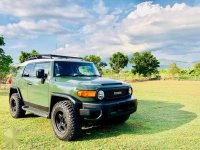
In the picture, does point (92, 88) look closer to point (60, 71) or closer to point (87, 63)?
point (60, 71)

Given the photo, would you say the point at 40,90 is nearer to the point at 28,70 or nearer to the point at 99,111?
the point at 28,70

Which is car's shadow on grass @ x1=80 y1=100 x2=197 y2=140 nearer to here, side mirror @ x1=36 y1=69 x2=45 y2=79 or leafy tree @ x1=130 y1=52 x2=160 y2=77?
side mirror @ x1=36 y1=69 x2=45 y2=79

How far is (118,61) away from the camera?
179 ft

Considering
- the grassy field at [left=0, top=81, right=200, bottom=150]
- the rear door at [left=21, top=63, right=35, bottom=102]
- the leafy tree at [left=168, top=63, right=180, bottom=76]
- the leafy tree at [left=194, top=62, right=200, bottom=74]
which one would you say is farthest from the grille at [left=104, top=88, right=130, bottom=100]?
the leafy tree at [left=194, top=62, right=200, bottom=74]

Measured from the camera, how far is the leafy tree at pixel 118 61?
54.7 meters

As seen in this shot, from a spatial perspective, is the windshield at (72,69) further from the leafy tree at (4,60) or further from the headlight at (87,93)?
the leafy tree at (4,60)

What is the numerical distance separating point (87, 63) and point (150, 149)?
3.44 meters

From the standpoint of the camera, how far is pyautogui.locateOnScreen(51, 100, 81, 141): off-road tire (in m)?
5.41

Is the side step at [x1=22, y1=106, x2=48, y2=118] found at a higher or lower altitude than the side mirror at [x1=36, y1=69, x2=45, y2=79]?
lower

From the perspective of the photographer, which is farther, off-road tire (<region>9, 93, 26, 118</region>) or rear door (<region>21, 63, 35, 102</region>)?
off-road tire (<region>9, 93, 26, 118</region>)

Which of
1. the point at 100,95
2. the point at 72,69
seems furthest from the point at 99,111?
the point at 72,69

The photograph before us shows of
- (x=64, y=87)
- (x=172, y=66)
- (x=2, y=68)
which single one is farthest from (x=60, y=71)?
(x=172, y=66)

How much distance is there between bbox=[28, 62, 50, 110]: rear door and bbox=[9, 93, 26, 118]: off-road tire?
0.80 metres

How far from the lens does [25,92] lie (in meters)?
7.64
